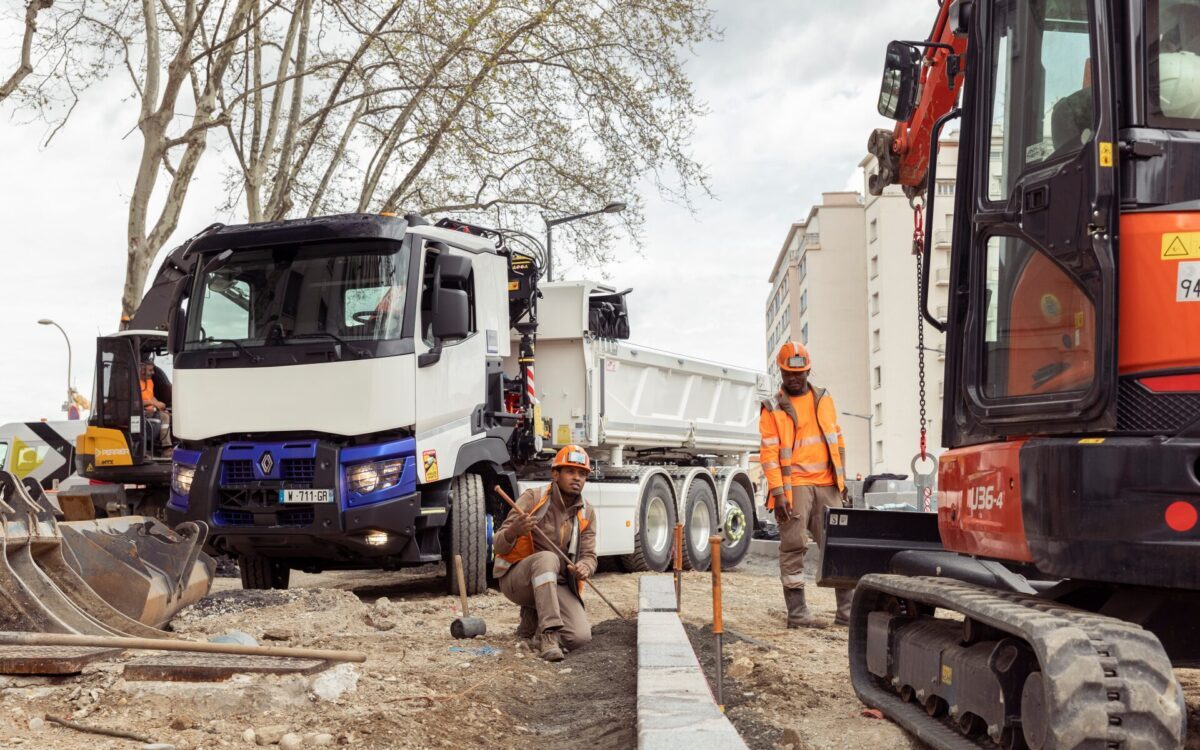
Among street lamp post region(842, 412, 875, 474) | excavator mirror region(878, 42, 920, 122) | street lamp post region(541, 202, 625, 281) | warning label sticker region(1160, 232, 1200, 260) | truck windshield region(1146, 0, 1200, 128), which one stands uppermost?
street lamp post region(541, 202, 625, 281)

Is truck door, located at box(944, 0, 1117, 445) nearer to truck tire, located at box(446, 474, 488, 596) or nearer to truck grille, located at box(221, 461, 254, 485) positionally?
truck tire, located at box(446, 474, 488, 596)

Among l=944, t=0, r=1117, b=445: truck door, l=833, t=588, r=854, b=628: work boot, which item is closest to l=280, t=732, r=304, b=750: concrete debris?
l=944, t=0, r=1117, b=445: truck door

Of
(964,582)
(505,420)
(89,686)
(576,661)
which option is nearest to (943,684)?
(964,582)

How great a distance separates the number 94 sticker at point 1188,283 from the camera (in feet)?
13.2

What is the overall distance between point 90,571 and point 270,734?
308 centimetres

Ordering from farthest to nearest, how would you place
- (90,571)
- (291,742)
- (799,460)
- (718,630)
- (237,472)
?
1. (237,472)
2. (799,460)
3. (90,571)
4. (718,630)
5. (291,742)

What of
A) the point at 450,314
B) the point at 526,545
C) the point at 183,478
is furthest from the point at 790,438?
the point at 183,478

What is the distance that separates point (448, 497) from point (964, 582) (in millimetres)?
6585

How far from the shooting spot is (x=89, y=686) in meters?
5.93

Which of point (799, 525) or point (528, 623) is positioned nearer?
point (528, 623)

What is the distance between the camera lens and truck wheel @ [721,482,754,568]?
54.2 feet

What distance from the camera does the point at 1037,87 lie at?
4707 mm

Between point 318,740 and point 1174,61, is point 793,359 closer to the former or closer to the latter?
point 318,740

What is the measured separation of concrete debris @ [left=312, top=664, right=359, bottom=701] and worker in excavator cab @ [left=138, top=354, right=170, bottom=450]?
1005 centimetres
